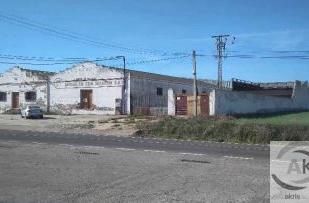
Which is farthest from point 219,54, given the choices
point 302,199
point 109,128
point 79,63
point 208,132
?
point 302,199

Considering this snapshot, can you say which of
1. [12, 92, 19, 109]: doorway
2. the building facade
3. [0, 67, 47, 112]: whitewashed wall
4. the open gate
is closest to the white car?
the building facade

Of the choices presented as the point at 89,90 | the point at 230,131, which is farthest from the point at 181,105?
the point at 230,131

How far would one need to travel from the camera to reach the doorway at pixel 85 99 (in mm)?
49562

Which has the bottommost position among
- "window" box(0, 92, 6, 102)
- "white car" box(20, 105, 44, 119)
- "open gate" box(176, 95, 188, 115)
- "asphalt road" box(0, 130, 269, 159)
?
"asphalt road" box(0, 130, 269, 159)

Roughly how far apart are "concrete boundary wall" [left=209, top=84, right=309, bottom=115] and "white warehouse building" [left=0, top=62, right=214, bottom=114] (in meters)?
5.12

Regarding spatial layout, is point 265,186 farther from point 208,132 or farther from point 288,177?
point 208,132

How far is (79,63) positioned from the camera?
50.6 meters

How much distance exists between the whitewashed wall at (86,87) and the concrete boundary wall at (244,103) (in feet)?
32.9

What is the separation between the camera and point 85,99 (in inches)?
1970

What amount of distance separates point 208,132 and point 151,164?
13.4 metres

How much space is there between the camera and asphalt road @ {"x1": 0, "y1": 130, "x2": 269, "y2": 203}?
9.14m

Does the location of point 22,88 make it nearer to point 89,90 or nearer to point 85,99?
point 85,99

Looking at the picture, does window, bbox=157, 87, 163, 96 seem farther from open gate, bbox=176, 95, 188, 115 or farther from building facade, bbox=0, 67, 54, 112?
building facade, bbox=0, 67, 54, 112

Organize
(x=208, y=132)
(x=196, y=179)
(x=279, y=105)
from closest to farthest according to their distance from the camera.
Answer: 1. (x=196, y=179)
2. (x=208, y=132)
3. (x=279, y=105)
